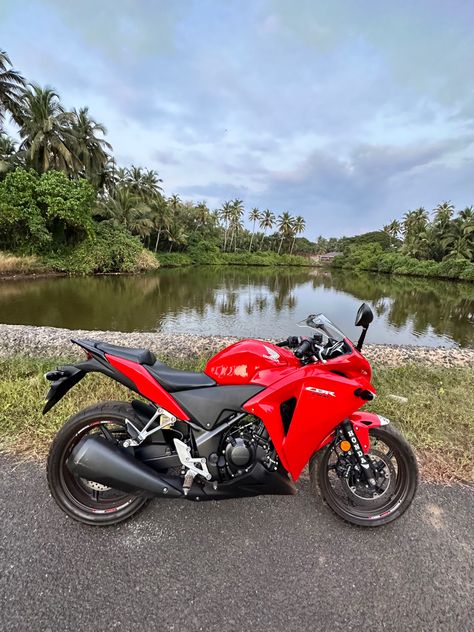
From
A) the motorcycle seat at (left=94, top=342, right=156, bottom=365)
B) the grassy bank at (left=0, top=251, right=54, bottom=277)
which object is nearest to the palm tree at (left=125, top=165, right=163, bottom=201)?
the grassy bank at (left=0, top=251, right=54, bottom=277)

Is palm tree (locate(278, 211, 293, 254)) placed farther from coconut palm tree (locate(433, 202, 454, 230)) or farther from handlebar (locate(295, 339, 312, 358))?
handlebar (locate(295, 339, 312, 358))

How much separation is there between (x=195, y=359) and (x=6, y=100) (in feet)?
92.3

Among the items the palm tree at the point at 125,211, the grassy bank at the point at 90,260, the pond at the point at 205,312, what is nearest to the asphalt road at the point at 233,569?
the pond at the point at 205,312

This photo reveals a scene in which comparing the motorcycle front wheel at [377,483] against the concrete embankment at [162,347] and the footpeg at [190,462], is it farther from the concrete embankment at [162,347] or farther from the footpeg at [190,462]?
the concrete embankment at [162,347]

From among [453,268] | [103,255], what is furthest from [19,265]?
[453,268]

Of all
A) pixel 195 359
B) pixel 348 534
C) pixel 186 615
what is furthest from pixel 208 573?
pixel 195 359

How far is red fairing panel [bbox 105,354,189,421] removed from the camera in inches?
73.7

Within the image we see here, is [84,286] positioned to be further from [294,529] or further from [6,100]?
[294,529]

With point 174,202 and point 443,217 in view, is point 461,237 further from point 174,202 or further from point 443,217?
point 174,202

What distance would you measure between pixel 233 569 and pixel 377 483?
3.43ft

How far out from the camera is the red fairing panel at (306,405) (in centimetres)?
188

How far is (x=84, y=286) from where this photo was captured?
67.2 feet

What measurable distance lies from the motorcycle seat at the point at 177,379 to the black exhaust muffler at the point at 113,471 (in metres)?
0.51

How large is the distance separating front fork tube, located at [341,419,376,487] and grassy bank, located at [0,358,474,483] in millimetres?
795
